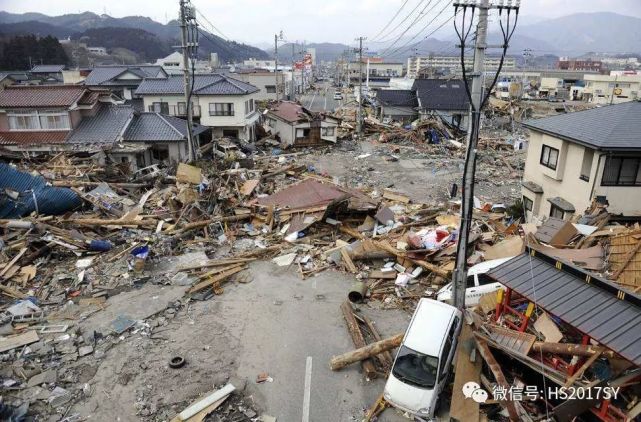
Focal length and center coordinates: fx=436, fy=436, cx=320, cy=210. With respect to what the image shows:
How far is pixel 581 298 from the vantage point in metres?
8.06

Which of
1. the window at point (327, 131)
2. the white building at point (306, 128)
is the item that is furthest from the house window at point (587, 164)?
the window at point (327, 131)

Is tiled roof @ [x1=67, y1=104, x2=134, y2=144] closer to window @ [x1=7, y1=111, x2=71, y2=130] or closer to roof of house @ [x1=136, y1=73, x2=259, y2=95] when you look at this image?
window @ [x1=7, y1=111, x2=71, y2=130]

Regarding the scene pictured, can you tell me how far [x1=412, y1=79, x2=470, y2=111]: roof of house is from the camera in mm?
43969

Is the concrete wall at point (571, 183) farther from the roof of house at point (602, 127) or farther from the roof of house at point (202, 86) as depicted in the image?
→ the roof of house at point (202, 86)

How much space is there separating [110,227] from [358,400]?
1231 centimetres

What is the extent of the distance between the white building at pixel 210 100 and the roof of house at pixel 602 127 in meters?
23.4

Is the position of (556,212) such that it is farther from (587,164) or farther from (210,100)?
(210,100)

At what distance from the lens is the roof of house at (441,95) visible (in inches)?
1731

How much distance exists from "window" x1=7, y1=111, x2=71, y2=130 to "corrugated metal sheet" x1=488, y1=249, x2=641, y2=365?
82.8 ft

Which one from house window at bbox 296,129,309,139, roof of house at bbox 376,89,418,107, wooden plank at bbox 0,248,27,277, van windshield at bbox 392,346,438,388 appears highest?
roof of house at bbox 376,89,418,107

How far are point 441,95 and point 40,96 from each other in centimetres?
3538

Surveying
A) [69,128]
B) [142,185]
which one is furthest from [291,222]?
[69,128]

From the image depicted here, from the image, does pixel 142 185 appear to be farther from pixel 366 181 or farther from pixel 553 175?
pixel 553 175

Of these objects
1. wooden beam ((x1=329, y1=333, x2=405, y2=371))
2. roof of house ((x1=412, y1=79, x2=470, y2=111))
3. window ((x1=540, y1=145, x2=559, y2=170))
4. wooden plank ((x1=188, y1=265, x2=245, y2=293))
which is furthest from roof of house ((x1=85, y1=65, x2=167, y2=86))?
wooden beam ((x1=329, y1=333, x2=405, y2=371))
